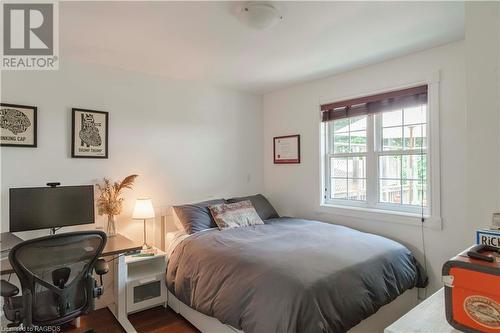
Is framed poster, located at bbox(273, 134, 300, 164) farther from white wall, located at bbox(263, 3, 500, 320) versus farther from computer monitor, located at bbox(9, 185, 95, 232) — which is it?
computer monitor, located at bbox(9, 185, 95, 232)

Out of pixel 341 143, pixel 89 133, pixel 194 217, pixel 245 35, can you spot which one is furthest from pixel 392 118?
pixel 89 133

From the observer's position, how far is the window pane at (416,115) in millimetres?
2717

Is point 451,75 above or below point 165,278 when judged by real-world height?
above

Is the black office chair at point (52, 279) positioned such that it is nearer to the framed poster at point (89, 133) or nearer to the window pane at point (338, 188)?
the framed poster at point (89, 133)

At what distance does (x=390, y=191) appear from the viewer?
2.99 metres

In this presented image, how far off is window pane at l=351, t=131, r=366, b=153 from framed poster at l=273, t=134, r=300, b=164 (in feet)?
2.27

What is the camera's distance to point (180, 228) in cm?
305

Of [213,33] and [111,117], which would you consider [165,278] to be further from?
[213,33]

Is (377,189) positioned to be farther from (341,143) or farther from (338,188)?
(341,143)

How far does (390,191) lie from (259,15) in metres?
2.16

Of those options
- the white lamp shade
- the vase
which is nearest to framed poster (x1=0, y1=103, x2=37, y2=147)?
the vase

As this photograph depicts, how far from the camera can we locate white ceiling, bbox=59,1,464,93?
1895 mm

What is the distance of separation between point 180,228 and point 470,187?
2.51m

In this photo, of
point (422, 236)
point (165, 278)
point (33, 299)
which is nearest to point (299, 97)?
point (422, 236)
